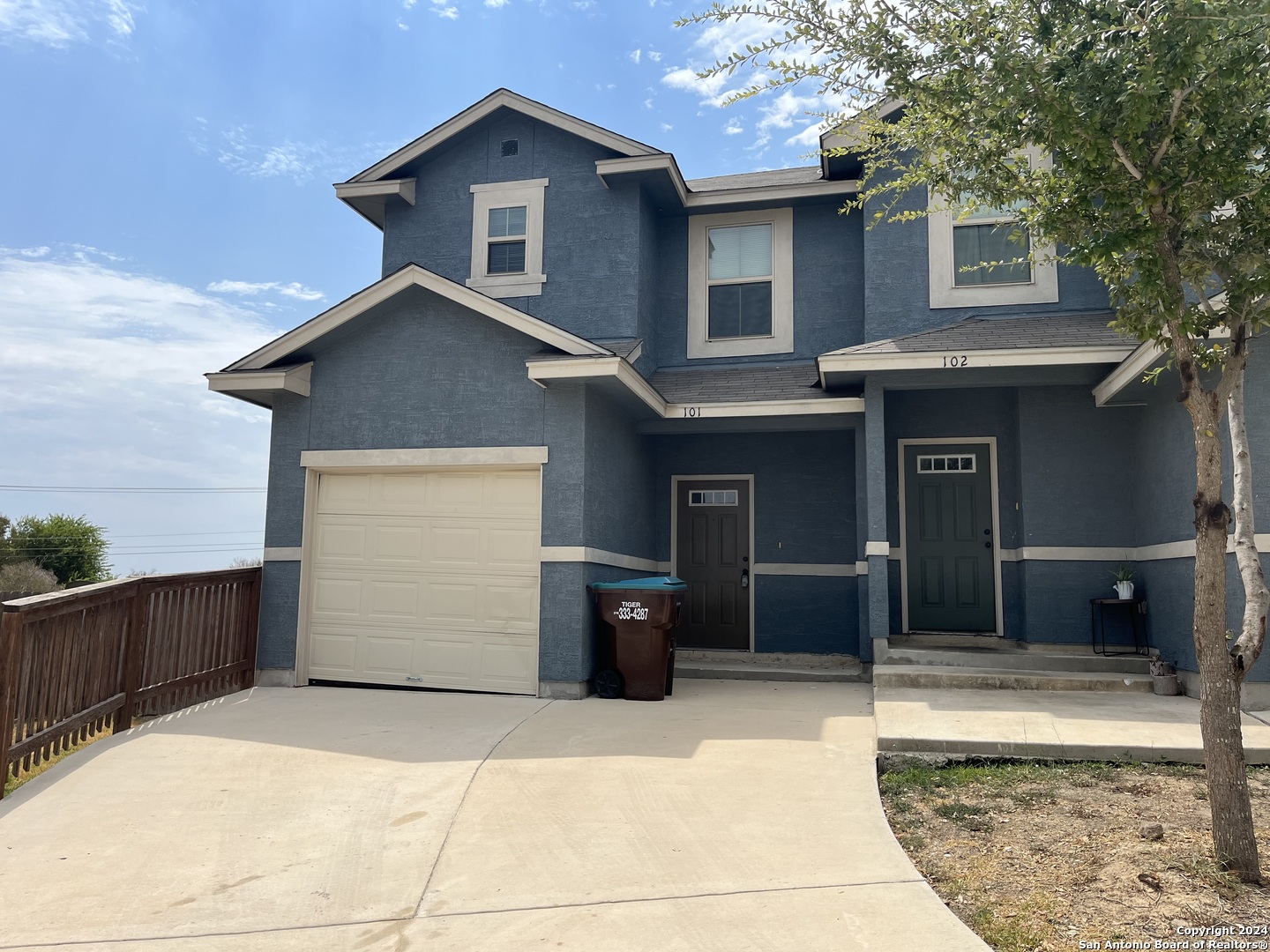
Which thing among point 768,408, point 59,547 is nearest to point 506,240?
point 768,408

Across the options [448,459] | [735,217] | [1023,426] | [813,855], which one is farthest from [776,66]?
[735,217]

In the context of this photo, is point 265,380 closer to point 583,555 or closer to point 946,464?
point 583,555

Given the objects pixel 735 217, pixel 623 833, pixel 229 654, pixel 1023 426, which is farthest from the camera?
pixel 735 217

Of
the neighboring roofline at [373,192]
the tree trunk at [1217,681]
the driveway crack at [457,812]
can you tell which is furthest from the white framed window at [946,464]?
the neighboring roofline at [373,192]

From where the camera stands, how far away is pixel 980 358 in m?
9.25

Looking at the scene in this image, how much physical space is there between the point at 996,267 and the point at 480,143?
6766 millimetres

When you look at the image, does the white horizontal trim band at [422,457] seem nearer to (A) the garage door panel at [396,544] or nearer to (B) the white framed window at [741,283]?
(A) the garage door panel at [396,544]

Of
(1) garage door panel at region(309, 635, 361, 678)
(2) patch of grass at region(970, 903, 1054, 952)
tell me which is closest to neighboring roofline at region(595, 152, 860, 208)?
(1) garage door panel at region(309, 635, 361, 678)

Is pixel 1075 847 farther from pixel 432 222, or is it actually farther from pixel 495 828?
pixel 432 222

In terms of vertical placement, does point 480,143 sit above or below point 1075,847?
above

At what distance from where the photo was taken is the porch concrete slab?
617cm

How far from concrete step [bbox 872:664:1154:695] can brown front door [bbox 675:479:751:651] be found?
298 centimetres

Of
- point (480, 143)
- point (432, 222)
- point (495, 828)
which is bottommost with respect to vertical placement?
point (495, 828)

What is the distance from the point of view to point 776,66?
5047 mm
